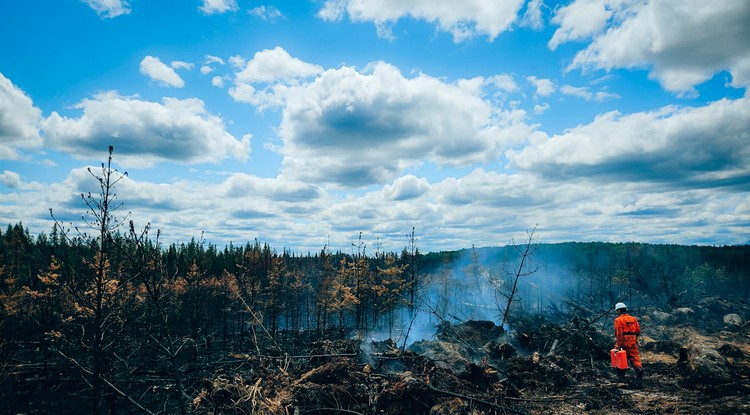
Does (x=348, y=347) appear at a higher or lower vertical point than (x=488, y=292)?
higher

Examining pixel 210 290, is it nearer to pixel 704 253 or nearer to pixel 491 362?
pixel 491 362

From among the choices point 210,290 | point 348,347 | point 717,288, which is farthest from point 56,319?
point 717,288

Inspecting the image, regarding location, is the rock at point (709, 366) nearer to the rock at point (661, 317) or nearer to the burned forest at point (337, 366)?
the burned forest at point (337, 366)

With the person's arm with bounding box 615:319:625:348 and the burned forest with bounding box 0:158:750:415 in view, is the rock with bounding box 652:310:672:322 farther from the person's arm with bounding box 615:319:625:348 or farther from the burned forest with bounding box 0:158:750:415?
the person's arm with bounding box 615:319:625:348

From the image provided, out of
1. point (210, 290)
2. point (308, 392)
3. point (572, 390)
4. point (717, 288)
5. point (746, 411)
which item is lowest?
point (717, 288)

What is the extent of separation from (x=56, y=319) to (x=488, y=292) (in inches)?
2549

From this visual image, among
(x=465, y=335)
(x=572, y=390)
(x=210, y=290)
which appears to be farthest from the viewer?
(x=210, y=290)

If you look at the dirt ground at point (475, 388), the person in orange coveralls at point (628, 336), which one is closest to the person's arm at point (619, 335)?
the person in orange coveralls at point (628, 336)

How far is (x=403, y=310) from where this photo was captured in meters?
54.9

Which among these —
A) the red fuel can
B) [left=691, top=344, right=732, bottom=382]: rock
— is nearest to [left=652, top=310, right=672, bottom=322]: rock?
[left=691, top=344, right=732, bottom=382]: rock

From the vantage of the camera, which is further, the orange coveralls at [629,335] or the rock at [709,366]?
the orange coveralls at [629,335]

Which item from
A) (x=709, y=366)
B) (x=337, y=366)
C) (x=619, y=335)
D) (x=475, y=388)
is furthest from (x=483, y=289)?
(x=337, y=366)

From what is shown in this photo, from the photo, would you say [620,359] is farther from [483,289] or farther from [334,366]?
[483,289]

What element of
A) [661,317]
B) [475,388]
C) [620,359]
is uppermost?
[620,359]
